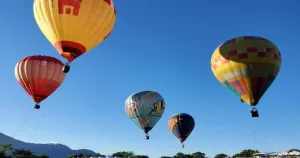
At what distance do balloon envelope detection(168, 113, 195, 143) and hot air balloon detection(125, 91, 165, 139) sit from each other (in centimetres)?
938

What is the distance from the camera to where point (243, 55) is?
3033 centimetres

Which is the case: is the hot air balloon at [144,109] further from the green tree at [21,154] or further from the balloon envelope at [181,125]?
the green tree at [21,154]

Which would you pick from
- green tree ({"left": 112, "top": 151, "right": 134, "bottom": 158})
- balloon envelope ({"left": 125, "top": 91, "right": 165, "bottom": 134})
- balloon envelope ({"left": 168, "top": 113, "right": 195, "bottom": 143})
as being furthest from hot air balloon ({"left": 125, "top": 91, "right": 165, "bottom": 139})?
green tree ({"left": 112, "top": 151, "right": 134, "bottom": 158})

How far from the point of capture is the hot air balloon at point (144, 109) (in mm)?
51781

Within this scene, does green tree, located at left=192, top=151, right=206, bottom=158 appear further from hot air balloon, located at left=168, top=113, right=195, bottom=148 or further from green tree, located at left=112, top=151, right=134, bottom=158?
hot air balloon, located at left=168, top=113, right=195, bottom=148

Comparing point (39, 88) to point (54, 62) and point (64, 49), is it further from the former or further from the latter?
point (64, 49)

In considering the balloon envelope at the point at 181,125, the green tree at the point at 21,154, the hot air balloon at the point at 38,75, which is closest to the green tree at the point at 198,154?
the green tree at the point at 21,154

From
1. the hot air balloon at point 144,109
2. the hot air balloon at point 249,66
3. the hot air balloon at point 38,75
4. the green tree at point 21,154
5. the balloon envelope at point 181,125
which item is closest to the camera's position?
the hot air balloon at point 249,66

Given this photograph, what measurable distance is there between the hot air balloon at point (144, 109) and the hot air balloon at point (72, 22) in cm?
2426

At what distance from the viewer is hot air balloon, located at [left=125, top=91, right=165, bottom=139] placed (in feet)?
170

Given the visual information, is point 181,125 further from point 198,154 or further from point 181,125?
point 198,154

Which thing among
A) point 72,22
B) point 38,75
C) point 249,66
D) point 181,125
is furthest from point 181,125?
point 72,22

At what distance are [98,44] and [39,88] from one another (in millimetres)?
11058

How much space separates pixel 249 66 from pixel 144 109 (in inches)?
981
